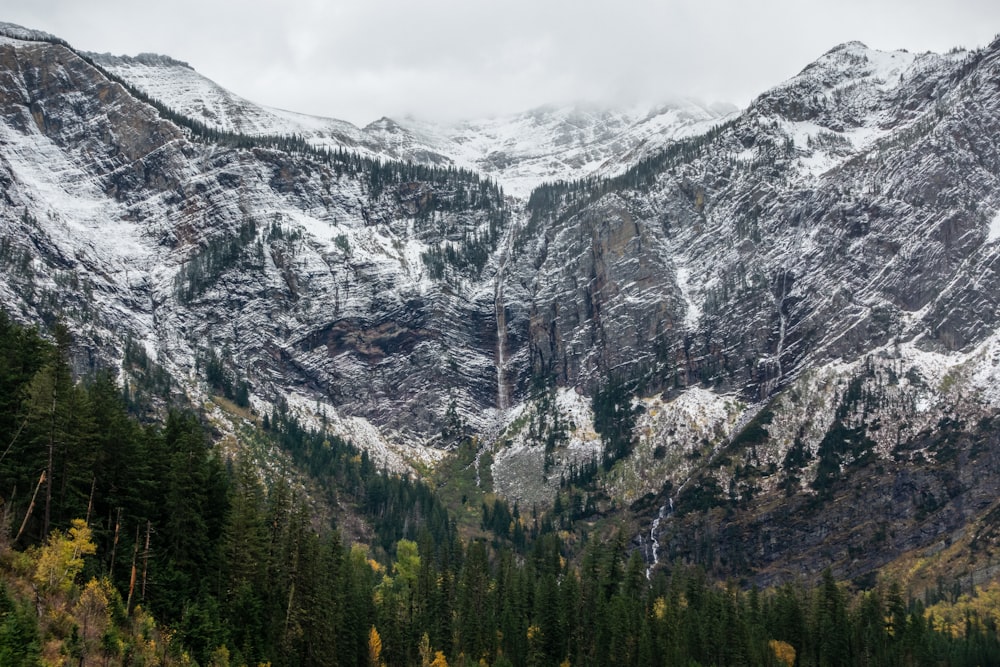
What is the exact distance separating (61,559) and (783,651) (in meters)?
98.0

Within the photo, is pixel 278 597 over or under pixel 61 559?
under

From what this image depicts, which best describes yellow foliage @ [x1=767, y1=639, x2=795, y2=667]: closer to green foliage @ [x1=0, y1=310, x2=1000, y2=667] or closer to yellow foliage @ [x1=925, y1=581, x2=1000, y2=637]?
green foliage @ [x1=0, y1=310, x2=1000, y2=667]

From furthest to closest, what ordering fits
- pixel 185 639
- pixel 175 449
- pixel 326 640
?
1. pixel 326 640
2. pixel 175 449
3. pixel 185 639

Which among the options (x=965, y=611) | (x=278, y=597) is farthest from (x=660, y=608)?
(x=278, y=597)

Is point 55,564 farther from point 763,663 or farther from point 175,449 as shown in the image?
point 763,663

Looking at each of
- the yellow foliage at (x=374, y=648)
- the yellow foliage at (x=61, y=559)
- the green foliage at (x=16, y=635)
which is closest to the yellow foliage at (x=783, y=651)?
the yellow foliage at (x=374, y=648)

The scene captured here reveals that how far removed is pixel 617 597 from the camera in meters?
130

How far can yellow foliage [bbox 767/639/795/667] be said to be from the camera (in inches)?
5153

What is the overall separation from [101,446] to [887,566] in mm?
165274

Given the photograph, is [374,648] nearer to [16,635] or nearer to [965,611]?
[16,635]

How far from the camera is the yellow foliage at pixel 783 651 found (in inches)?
5153

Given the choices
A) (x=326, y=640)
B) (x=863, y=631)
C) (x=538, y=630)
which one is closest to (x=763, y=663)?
(x=863, y=631)

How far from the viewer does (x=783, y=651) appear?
437 feet

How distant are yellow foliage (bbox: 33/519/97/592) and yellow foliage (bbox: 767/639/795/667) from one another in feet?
298
